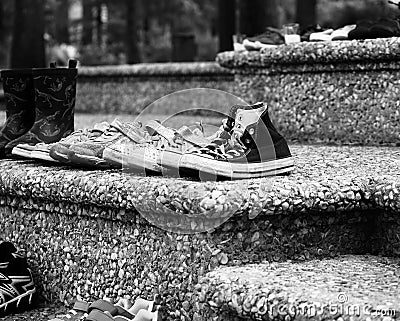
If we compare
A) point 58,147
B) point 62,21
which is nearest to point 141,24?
point 62,21

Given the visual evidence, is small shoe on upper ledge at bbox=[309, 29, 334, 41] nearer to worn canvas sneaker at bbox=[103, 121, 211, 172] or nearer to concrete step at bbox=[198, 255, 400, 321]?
worn canvas sneaker at bbox=[103, 121, 211, 172]

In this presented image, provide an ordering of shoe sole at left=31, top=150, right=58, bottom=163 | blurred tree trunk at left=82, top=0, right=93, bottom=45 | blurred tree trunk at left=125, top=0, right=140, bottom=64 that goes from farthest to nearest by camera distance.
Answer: blurred tree trunk at left=82, top=0, right=93, bottom=45 < blurred tree trunk at left=125, top=0, right=140, bottom=64 < shoe sole at left=31, top=150, right=58, bottom=163

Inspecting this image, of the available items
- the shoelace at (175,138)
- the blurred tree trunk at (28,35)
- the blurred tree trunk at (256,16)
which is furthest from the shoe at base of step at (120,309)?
the blurred tree trunk at (28,35)

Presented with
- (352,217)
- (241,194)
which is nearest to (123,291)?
(241,194)

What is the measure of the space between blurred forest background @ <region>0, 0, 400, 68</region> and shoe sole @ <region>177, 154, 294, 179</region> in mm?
5241

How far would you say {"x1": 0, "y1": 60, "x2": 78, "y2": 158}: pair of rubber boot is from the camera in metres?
3.06

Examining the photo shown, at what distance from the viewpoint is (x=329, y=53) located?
3.45 metres

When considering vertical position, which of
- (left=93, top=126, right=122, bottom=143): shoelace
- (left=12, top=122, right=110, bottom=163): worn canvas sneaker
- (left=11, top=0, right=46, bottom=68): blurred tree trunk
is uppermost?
(left=11, top=0, right=46, bottom=68): blurred tree trunk

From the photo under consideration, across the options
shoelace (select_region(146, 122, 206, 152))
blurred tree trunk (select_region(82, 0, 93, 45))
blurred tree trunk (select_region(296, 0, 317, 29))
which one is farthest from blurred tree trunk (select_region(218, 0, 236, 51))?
shoelace (select_region(146, 122, 206, 152))

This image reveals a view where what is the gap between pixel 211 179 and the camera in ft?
7.43
